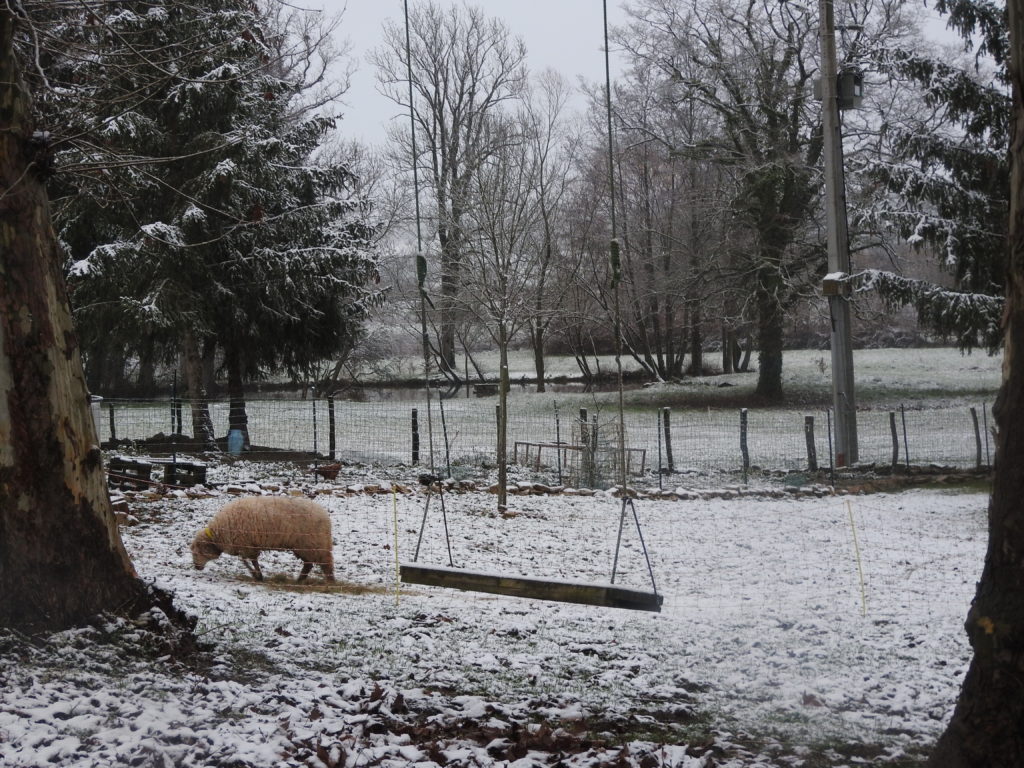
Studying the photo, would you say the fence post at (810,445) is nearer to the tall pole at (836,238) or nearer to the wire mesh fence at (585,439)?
the wire mesh fence at (585,439)

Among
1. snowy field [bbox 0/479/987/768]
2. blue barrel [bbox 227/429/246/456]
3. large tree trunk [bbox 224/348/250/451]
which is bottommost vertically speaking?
snowy field [bbox 0/479/987/768]

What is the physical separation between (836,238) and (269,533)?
9.75 meters

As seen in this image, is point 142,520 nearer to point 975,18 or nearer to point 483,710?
point 483,710

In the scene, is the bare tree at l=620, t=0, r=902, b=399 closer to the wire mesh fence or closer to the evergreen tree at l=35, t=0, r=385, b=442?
the wire mesh fence

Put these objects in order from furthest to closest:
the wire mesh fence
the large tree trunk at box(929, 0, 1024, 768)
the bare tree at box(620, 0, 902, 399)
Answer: the bare tree at box(620, 0, 902, 399) → the wire mesh fence → the large tree trunk at box(929, 0, 1024, 768)

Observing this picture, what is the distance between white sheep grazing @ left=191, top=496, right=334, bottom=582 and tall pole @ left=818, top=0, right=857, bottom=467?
344 inches

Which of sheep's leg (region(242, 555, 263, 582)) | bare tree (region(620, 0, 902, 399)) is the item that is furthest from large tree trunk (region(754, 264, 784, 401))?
sheep's leg (region(242, 555, 263, 582))

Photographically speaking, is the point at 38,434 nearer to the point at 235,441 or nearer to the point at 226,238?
the point at 235,441

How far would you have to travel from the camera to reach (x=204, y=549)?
8.22m

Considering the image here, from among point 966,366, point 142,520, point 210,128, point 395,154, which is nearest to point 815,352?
point 966,366

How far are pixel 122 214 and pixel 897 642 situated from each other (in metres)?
15.7

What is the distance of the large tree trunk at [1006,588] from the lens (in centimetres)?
350

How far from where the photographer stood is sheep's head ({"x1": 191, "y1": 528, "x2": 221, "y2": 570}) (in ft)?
26.9

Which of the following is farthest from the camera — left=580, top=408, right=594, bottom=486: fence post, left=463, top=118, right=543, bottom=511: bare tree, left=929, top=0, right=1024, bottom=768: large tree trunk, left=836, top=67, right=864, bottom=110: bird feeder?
left=580, top=408, right=594, bottom=486: fence post
